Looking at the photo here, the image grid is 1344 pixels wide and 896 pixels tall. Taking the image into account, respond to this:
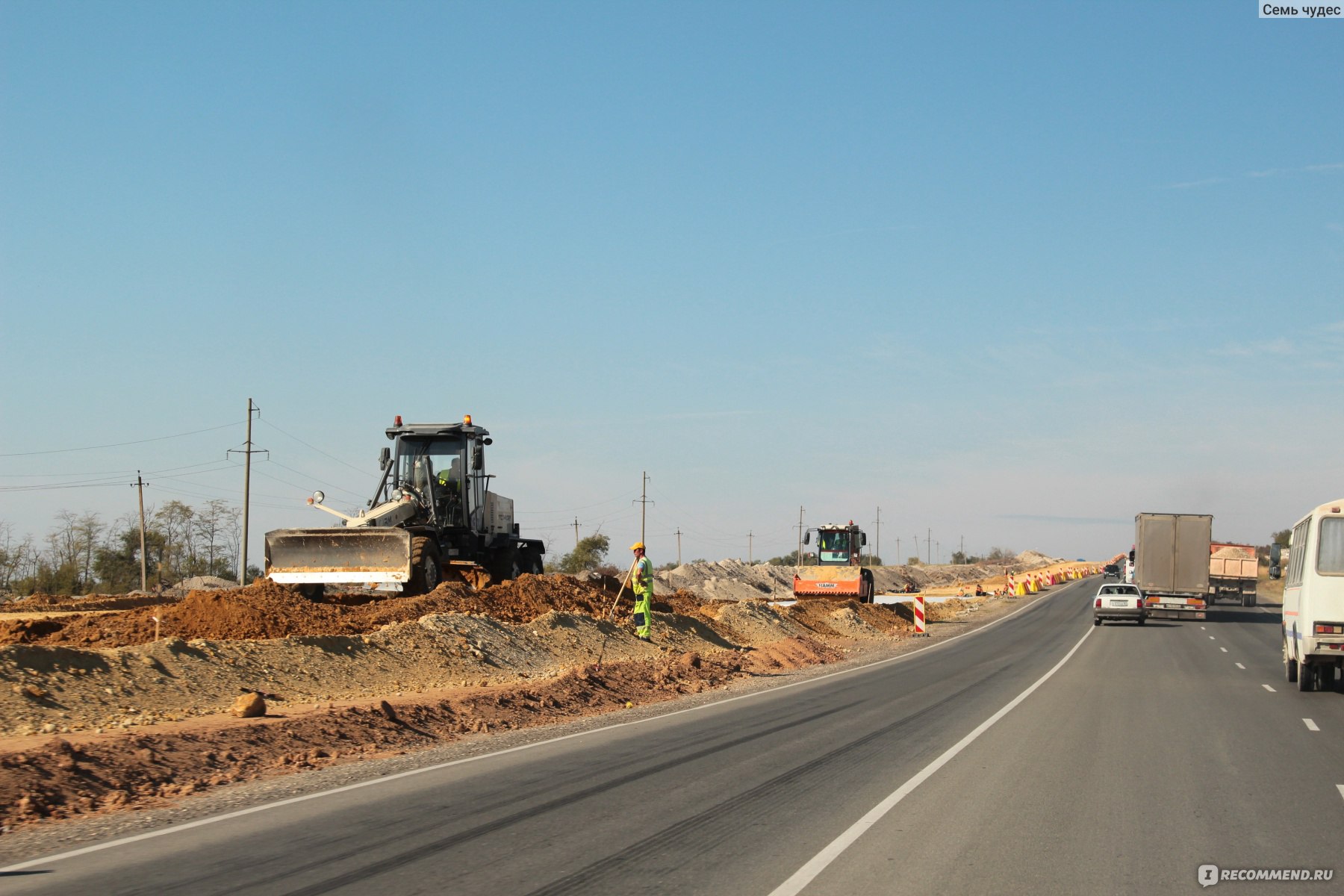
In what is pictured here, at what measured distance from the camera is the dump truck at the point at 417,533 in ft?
75.5

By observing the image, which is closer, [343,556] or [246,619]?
[246,619]

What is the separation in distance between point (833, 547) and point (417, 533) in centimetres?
2750

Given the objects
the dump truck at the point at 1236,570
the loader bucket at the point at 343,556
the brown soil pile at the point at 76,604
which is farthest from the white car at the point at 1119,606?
the brown soil pile at the point at 76,604

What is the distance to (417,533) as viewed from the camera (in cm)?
2480

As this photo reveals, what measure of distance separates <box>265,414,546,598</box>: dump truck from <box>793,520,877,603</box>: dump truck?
18.5 meters

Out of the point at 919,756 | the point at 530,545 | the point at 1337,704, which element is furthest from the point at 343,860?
the point at 530,545

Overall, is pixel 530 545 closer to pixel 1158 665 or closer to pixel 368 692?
pixel 368 692

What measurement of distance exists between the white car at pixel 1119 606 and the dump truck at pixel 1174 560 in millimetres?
2284

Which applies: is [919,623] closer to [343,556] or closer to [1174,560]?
[1174,560]

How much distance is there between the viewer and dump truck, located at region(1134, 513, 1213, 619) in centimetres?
4322

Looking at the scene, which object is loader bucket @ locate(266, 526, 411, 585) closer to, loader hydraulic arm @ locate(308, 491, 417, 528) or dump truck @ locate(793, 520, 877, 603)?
loader hydraulic arm @ locate(308, 491, 417, 528)

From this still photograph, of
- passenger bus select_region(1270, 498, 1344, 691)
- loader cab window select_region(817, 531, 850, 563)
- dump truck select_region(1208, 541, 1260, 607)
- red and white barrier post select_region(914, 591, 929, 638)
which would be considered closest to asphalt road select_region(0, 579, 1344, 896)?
passenger bus select_region(1270, 498, 1344, 691)

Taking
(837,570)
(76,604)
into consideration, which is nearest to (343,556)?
(76,604)

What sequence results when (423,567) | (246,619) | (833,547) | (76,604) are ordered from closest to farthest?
(246,619)
(423,567)
(76,604)
(833,547)
